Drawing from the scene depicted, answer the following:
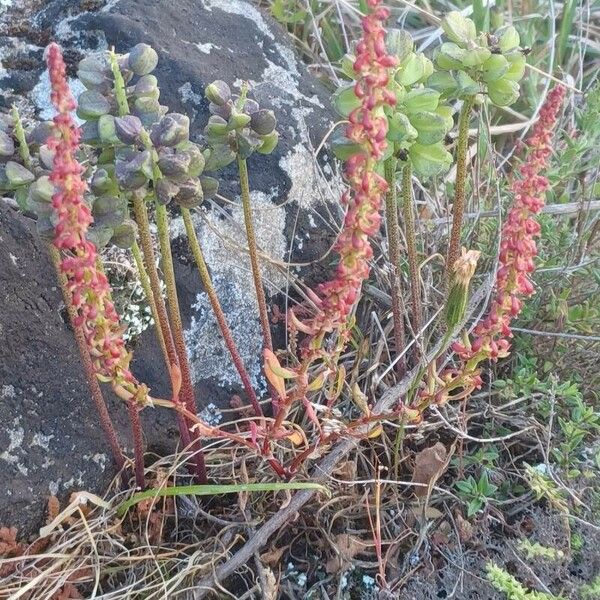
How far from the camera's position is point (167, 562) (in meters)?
1.78

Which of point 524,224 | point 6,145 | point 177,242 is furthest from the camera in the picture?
point 177,242

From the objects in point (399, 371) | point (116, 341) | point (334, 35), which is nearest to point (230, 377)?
point (399, 371)

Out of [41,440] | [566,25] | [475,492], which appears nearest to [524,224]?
[475,492]

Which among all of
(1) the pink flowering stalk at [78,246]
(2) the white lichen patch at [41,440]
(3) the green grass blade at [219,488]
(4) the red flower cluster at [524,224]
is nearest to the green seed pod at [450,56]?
(4) the red flower cluster at [524,224]

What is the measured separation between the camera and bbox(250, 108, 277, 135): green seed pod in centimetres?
160

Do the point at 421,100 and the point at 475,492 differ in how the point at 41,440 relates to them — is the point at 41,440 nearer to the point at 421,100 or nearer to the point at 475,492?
the point at 475,492

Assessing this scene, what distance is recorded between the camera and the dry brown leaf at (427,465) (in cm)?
189

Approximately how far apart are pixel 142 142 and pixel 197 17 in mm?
1126

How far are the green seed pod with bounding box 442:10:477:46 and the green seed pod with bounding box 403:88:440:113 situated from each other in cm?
13

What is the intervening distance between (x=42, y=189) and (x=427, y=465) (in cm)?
110

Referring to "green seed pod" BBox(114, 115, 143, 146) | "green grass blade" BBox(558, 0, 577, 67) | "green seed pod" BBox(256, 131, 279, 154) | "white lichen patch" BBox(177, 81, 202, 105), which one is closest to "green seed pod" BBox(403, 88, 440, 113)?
"green seed pod" BBox(256, 131, 279, 154)

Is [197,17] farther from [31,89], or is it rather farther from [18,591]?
[18,591]

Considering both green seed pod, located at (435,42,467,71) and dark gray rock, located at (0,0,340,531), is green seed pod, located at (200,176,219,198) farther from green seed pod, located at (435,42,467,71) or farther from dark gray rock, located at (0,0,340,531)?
green seed pod, located at (435,42,467,71)

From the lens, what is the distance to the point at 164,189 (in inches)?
57.1
